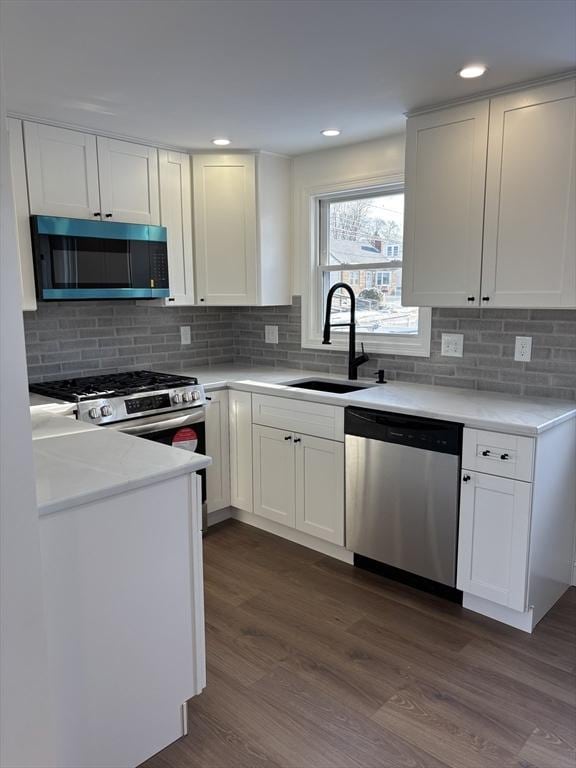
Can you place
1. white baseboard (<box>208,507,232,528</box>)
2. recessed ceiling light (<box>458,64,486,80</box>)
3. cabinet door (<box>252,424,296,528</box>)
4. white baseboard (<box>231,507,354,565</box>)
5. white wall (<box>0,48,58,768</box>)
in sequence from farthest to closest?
white baseboard (<box>208,507,232,528</box>) → cabinet door (<box>252,424,296,528</box>) → white baseboard (<box>231,507,354,565</box>) → recessed ceiling light (<box>458,64,486,80</box>) → white wall (<box>0,48,58,768</box>)

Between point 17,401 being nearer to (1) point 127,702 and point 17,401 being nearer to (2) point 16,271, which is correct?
(2) point 16,271

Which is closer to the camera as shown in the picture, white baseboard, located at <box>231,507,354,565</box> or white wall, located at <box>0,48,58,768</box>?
white wall, located at <box>0,48,58,768</box>

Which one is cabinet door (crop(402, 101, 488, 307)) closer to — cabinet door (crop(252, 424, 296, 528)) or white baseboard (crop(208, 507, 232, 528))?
cabinet door (crop(252, 424, 296, 528))

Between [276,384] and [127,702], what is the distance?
6.76ft

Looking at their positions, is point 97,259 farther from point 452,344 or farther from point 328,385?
point 452,344

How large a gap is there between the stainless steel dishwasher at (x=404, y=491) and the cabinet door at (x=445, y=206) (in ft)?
2.24

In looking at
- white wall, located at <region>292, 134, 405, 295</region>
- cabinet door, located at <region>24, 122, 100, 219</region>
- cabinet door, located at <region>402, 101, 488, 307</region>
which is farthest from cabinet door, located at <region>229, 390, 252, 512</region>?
cabinet door, located at <region>24, 122, 100, 219</region>

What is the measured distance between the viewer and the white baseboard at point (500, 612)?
2.49 m

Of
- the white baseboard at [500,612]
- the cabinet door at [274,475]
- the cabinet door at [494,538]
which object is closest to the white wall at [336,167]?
the cabinet door at [274,475]

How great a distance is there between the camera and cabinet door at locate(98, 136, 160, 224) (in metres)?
3.25

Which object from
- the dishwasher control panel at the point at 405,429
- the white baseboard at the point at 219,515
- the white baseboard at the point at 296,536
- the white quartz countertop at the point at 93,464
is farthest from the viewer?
the white baseboard at the point at 219,515

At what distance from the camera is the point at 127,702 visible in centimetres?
169

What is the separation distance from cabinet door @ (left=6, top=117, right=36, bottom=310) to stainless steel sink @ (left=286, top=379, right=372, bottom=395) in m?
1.56

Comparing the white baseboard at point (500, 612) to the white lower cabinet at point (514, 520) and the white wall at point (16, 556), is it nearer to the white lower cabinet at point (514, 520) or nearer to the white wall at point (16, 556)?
the white lower cabinet at point (514, 520)
